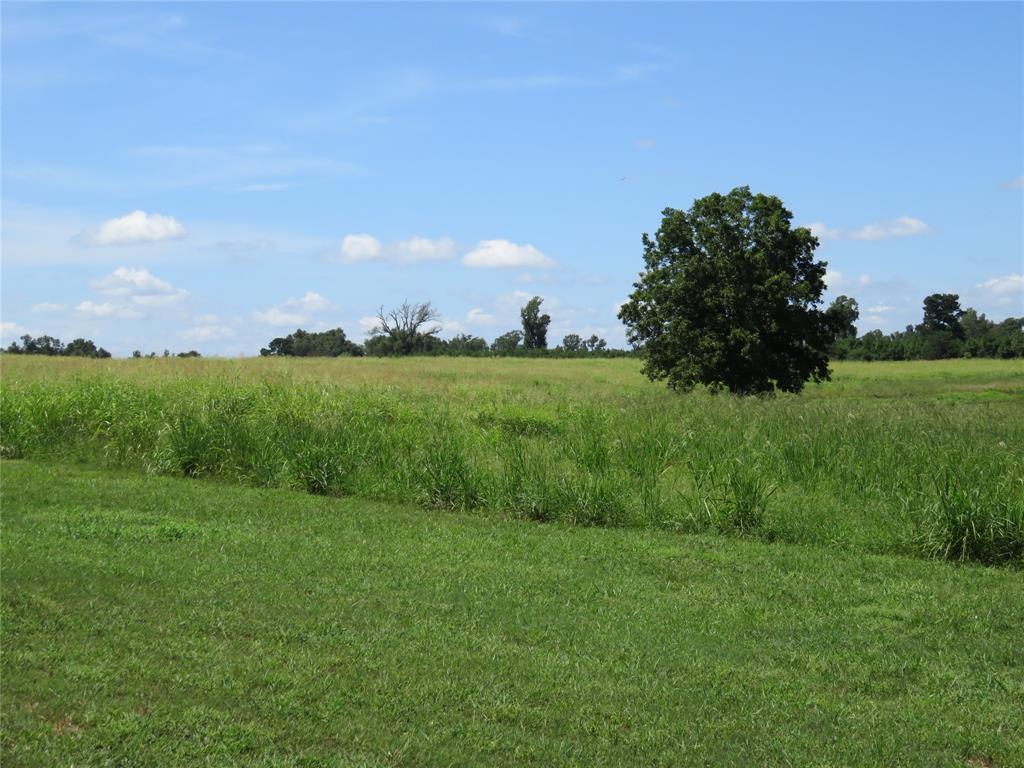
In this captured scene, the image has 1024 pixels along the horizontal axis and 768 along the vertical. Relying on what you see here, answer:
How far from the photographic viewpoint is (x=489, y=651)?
17.7ft

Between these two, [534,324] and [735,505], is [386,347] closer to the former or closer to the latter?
[534,324]

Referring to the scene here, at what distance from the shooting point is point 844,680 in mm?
5168

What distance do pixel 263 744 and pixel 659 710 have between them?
1.89 metres

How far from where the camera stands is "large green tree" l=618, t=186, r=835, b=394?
3203cm

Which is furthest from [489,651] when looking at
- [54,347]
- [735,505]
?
[54,347]

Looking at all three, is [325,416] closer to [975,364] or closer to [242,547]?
[242,547]

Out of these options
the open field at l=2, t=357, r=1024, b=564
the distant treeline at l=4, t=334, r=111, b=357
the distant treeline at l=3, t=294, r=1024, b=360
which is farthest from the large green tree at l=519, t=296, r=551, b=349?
the open field at l=2, t=357, r=1024, b=564

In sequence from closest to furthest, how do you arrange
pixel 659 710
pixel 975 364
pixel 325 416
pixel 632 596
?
pixel 659 710 < pixel 632 596 < pixel 325 416 < pixel 975 364

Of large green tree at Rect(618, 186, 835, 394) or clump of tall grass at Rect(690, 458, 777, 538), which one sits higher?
large green tree at Rect(618, 186, 835, 394)

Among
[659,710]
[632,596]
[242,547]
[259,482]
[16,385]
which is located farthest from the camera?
[16,385]

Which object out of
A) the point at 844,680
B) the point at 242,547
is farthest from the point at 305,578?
the point at 844,680

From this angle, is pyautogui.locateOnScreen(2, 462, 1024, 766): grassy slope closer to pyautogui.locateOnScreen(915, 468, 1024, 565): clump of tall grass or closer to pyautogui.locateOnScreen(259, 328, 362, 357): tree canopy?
pyautogui.locateOnScreen(915, 468, 1024, 565): clump of tall grass

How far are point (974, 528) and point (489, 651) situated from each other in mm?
5097

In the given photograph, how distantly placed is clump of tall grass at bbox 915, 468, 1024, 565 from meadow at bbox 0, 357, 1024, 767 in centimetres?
3
